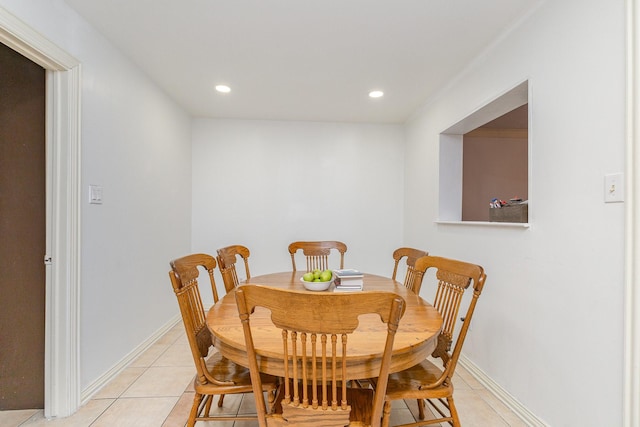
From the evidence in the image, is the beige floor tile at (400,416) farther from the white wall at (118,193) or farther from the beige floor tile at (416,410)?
the white wall at (118,193)

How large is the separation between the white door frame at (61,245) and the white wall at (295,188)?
201 centimetres

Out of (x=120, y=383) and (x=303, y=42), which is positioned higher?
(x=303, y=42)

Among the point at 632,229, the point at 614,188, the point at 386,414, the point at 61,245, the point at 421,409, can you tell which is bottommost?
the point at 421,409

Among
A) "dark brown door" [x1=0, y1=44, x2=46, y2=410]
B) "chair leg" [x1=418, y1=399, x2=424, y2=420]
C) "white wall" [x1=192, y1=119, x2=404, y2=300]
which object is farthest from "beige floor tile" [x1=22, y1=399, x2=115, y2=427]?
"white wall" [x1=192, y1=119, x2=404, y2=300]

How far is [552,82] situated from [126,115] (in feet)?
9.18

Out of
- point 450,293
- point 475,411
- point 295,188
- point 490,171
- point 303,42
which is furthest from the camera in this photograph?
point 490,171

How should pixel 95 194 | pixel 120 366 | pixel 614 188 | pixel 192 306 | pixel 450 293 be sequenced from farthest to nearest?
pixel 120 366
pixel 95 194
pixel 450 293
pixel 192 306
pixel 614 188

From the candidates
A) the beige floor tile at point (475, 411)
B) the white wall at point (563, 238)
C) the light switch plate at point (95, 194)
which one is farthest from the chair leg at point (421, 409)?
the light switch plate at point (95, 194)

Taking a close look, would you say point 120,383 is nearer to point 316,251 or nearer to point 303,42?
point 316,251

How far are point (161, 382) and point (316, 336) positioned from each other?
1.82 meters

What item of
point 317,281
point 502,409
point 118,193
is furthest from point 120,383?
point 502,409

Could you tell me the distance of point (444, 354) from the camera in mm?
1575

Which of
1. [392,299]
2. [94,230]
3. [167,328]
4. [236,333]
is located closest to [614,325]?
[392,299]

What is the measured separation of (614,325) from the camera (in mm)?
1296
